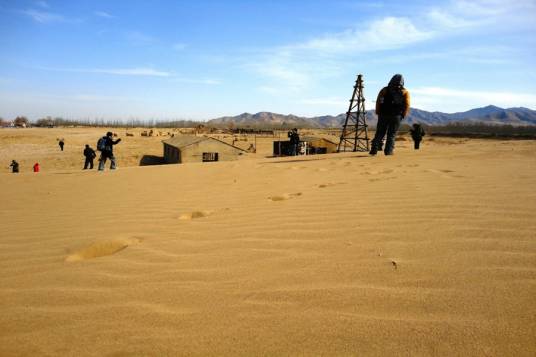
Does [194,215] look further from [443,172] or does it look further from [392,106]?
[392,106]

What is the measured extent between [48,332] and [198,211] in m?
2.33

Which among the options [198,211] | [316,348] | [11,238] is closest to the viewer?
[316,348]

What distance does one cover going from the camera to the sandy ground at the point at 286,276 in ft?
5.16

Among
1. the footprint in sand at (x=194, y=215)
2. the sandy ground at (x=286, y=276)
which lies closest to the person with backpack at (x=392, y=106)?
the sandy ground at (x=286, y=276)

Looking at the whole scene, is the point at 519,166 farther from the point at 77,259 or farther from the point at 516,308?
the point at 77,259

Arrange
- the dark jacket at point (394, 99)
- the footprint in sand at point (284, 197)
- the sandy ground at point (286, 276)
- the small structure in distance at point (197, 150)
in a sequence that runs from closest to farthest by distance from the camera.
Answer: the sandy ground at point (286, 276) → the footprint in sand at point (284, 197) → the dark jacket at point (394, 99) → the small structure in distance at point (197, 150)

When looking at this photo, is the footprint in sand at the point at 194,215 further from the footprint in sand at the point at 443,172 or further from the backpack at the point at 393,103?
the backpack at the point at 393,103

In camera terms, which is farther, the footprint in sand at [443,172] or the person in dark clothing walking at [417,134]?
the person in dark clothing walking at [417,134]

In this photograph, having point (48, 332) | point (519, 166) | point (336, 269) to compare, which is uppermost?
point (519, 166)

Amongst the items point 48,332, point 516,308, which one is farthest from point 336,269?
point 48,332

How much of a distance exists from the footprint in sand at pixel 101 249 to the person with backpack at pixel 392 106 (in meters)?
6.87

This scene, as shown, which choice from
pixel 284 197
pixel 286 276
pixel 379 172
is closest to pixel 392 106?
pixel 379 172

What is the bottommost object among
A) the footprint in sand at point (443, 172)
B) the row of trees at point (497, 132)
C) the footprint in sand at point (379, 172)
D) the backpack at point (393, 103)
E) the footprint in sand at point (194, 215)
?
the footprint in sand at point (194, 215)

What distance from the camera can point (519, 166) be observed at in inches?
216
